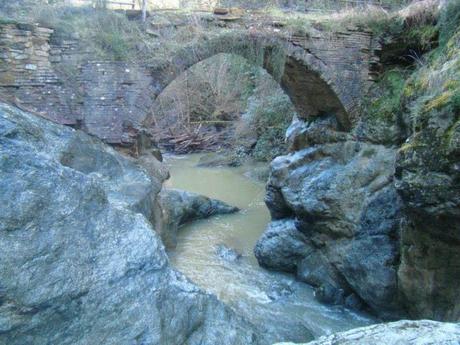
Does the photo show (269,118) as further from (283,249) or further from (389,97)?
(283,249)

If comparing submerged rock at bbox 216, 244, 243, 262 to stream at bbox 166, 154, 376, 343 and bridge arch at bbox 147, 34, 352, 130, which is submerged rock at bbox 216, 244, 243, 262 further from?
bridge arch at bbox 147, 34, 352, 130

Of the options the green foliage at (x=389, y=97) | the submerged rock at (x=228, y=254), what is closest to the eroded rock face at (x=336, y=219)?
the submerged rock at (x=228, y=254)

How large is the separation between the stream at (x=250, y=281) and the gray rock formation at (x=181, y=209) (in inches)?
7.4

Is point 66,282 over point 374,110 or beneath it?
beneath

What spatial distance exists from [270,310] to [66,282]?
3.53m

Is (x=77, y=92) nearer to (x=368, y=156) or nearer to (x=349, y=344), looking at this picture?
(x=368, y=156)

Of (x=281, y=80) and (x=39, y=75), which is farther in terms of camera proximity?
(x=281, y=80)

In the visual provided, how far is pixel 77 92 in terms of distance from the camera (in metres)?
6.09

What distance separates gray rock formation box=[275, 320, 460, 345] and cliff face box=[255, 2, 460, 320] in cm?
252

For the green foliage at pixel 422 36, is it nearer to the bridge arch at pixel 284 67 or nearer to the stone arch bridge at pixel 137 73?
the stone arch bridge at pixel 137 73

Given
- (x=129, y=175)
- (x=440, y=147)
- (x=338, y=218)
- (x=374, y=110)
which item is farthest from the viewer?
(x=374, y=110)

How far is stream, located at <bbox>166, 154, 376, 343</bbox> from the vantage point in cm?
564

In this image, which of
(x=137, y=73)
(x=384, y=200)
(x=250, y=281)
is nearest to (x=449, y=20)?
(x=384, y=200)

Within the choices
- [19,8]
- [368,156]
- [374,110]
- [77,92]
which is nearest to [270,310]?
[368,156]
